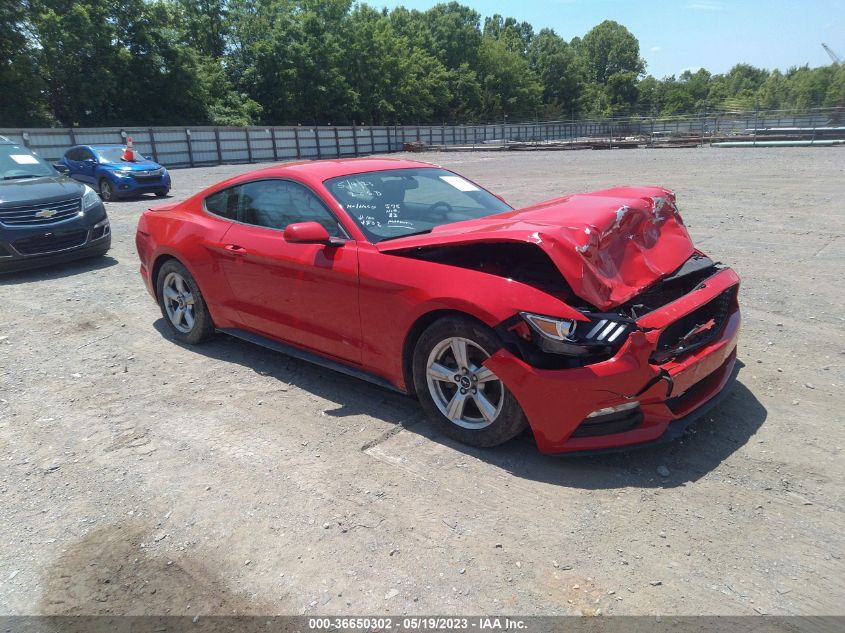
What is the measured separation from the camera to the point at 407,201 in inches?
172

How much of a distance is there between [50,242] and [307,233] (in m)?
5.88

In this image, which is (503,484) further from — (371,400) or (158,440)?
(158,440)

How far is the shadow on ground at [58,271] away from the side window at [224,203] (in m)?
4.20

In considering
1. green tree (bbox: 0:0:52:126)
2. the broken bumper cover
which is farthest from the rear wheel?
green tree (bbox: 0:0:52:126)

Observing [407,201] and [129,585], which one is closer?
[129,585]

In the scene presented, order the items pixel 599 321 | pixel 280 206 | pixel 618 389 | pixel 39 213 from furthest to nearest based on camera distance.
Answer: pixel 39 213
pixel 280 206
pixel 599 321
pixel 618 389

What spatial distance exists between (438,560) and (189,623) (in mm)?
1034

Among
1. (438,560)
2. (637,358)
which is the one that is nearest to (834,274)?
(637,358)

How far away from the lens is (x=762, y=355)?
4645 mm

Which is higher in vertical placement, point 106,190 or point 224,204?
point 224,204

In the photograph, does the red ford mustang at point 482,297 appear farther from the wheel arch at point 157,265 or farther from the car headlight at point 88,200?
the car headlight at point 88,200

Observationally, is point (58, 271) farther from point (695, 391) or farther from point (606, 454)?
point (695, 391)

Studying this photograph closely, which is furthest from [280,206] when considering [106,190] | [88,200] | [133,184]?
[106,190]

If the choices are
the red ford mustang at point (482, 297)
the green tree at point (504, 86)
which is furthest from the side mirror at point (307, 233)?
the green tree at point (504, 86)
